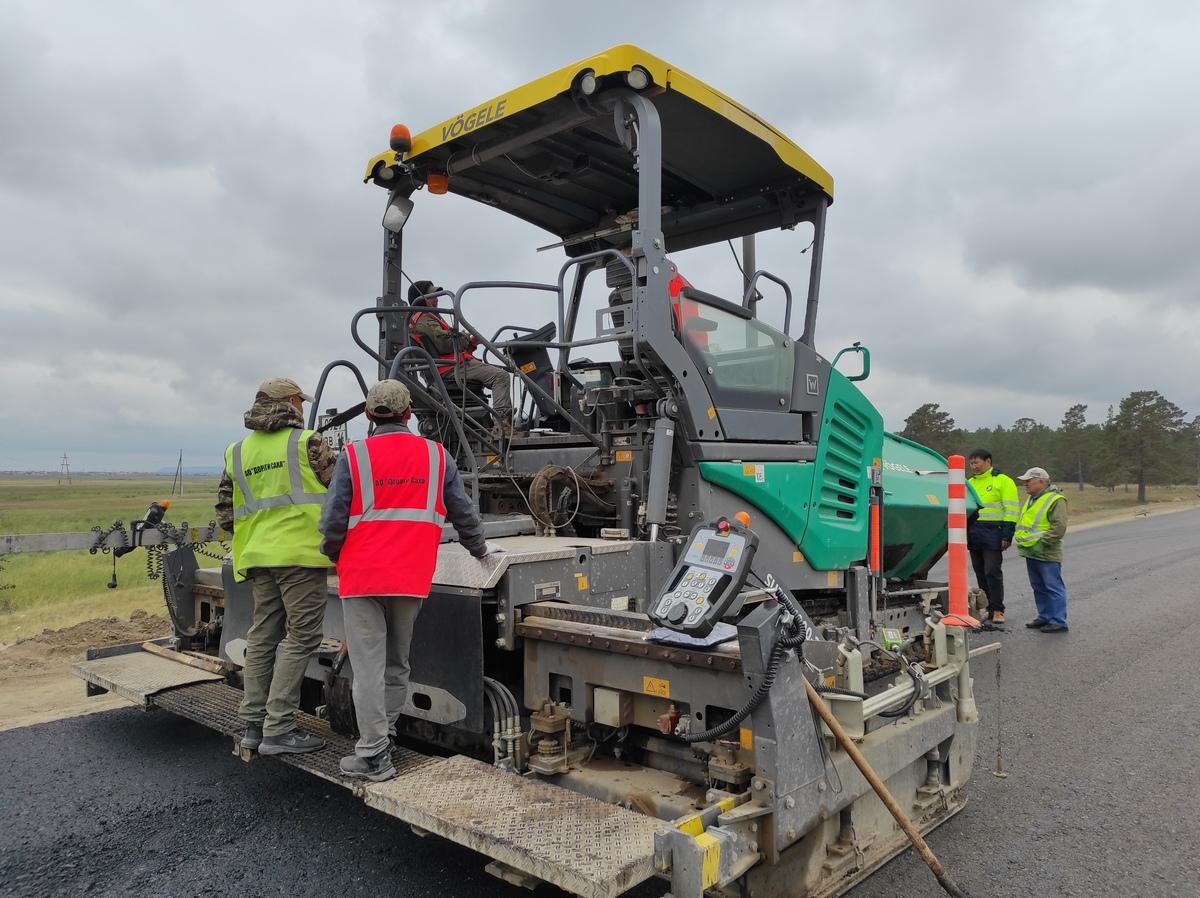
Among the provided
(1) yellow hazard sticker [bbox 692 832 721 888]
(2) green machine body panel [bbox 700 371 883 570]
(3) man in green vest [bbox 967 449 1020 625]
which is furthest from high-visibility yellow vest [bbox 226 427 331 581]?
(3) man in green vest [bbox 967 449 1020 625]

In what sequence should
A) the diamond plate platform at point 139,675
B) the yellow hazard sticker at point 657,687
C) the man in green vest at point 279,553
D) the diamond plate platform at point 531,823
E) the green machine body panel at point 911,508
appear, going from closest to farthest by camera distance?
the diamond plate platform at point 531,823 < the yellow hazard sticker at point 657,687 < the man in green vest at point 279,553 < the diamond plate platform at point 139,675 < the green machine body panel at point 911,508

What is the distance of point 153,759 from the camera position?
4.76 m

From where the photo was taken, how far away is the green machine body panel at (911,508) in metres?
6.51

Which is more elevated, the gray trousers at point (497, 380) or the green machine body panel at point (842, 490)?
the gray trousers at point (497, 380)

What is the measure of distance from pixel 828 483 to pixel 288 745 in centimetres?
335

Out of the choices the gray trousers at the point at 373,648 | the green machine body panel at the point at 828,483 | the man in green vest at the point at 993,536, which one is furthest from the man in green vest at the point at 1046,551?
the gray trousers at the point at 373,648

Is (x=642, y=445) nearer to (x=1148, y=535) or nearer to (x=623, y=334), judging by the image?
(x=623, y=334)

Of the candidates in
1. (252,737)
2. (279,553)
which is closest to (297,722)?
(252,737)

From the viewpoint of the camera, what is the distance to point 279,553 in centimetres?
372

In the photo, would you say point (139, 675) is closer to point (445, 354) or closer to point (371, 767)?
point (371, 767)

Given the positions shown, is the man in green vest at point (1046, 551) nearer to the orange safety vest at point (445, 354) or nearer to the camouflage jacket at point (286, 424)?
the orange safety vest at point (445, 354)

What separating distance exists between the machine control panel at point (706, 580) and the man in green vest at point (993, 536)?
708 centimetres

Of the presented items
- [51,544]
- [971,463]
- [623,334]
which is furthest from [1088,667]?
[51,544]

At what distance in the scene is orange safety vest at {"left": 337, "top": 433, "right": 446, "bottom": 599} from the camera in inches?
126
